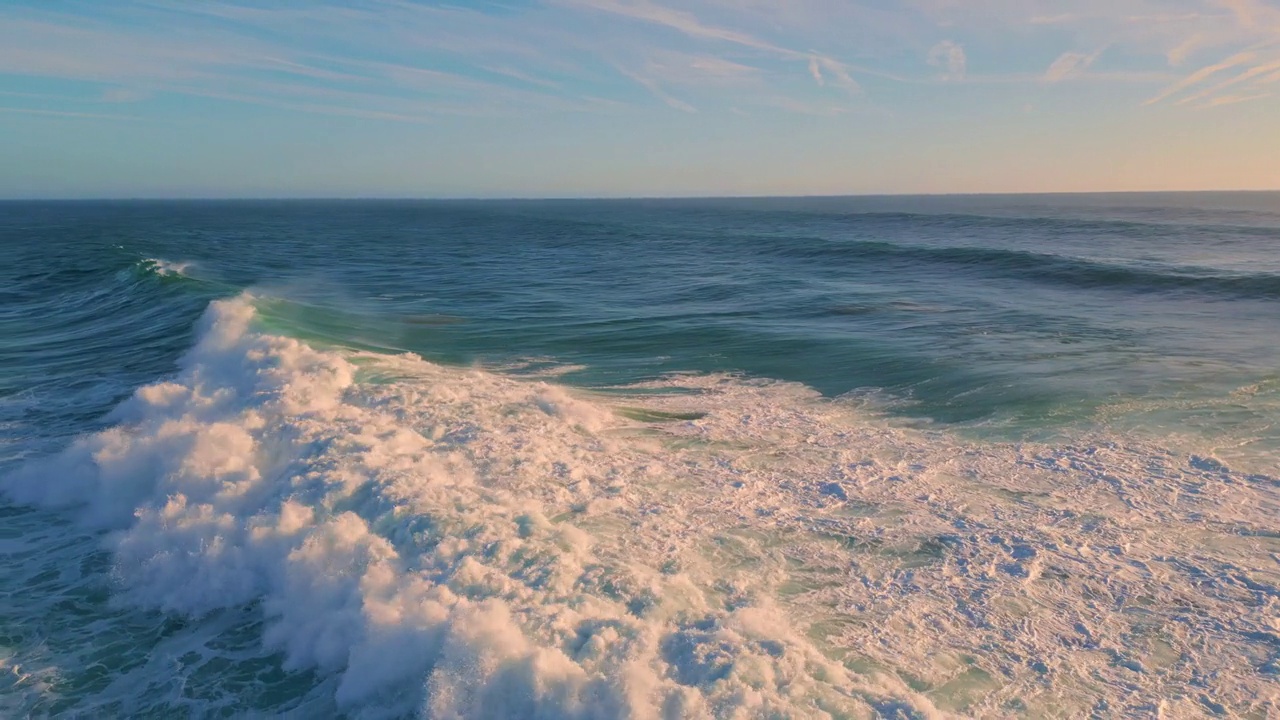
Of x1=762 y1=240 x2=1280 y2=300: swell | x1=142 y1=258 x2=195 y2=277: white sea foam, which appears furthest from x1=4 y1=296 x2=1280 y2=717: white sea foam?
x1=142 y1=258 x2=195 y2=277: white sea foam

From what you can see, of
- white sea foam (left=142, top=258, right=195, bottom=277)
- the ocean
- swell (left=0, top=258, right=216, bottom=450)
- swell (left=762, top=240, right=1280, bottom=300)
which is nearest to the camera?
the ocean

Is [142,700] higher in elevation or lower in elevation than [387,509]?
lower

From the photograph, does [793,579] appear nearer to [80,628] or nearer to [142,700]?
[142,700]

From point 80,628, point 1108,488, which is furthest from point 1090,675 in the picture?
point 80,628

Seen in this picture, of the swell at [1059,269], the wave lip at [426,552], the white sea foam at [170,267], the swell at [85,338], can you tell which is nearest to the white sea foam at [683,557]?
the wave lip at [426,552]

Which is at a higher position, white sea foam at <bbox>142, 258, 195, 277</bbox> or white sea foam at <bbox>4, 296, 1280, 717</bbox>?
white sea foam at <bbox>142, 258, 195, 277</bbox>

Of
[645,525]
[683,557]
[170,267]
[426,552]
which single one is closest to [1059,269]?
[645,525]

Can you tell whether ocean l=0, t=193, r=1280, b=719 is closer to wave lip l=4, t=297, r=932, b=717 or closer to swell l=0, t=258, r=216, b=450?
wave lip l=4, t=297, r=932, b=717
